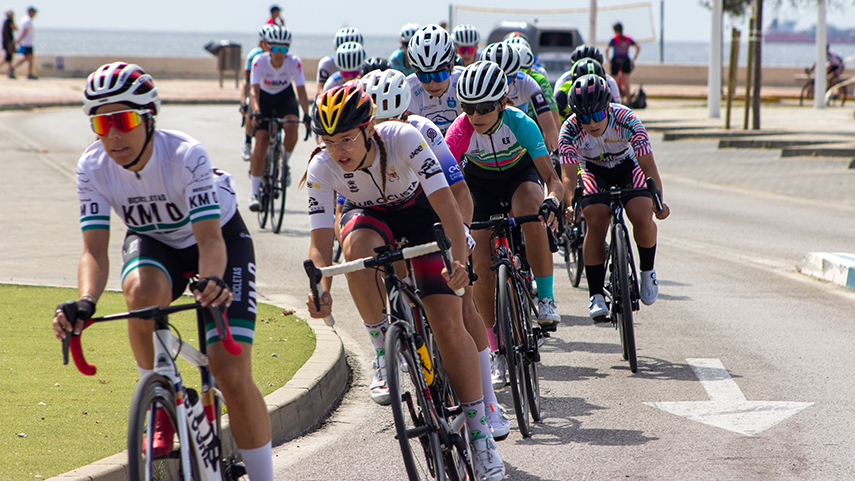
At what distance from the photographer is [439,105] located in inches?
288

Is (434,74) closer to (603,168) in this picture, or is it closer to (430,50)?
(430,50)

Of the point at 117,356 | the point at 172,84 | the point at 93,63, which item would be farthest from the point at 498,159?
the point at 93,63

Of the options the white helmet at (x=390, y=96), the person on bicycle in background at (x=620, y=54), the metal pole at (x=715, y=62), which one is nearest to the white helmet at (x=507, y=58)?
the white helmet at (x=390, y=96)

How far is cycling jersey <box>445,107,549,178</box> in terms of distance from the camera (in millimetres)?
5984

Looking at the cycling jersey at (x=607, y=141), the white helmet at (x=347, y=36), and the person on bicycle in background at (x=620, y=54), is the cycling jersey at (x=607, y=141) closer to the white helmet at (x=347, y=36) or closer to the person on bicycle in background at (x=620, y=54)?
the white helmet at (x=347, y=36)

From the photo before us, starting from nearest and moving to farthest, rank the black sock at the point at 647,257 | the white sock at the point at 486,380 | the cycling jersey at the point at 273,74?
the white sock at the point at 486,380 < the black sock at the point at 647,257 < the cycling jersey at the point at 273,74

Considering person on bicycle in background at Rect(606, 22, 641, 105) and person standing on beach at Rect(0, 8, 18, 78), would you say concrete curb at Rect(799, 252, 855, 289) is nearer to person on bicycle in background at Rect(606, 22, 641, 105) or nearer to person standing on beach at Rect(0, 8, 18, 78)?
person on bicycle in background at Rect(606, 22, 641, 105)

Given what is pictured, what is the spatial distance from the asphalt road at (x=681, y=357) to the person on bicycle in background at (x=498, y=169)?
2.33 feet

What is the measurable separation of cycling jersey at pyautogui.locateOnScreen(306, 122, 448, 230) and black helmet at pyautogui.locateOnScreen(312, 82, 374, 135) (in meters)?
0.29

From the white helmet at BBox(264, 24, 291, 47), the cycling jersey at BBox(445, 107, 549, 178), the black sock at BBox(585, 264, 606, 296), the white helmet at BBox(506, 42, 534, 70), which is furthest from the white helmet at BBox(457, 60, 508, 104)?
the white helmet at BBox(264, 24, 291, 47)

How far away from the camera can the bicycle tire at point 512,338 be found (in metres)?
5.23

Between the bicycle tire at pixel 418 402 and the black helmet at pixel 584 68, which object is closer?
the bicycle tire at pixel 418 402

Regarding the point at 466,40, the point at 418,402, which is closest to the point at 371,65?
the point at 466,40

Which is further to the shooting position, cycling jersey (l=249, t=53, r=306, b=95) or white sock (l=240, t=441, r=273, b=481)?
cycling jersey (l=249, t=53, r=306, b=95)
